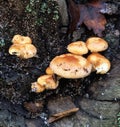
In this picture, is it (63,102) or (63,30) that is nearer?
(63,102)

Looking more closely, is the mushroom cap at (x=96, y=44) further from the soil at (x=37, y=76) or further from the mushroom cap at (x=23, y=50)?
the mushroom cap at (x=23, y=50)

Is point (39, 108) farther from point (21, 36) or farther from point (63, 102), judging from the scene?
point (21, 36)

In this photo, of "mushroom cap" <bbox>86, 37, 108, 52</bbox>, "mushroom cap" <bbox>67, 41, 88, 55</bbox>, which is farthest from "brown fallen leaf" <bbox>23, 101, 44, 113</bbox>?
"mushroom cap" <bbox>86, 37, 108, 52</bbox>

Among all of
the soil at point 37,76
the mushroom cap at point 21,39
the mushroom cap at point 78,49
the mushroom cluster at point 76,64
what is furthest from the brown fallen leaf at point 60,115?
the mushroom cap at point 21,39

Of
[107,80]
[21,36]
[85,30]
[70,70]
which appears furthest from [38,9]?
[107,80]

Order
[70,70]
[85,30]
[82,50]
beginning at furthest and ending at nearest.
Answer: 1. [85,30]
2. [82,50]
3. [70,70]

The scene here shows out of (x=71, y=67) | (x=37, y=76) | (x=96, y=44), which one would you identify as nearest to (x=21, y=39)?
(x=37, y=76)
